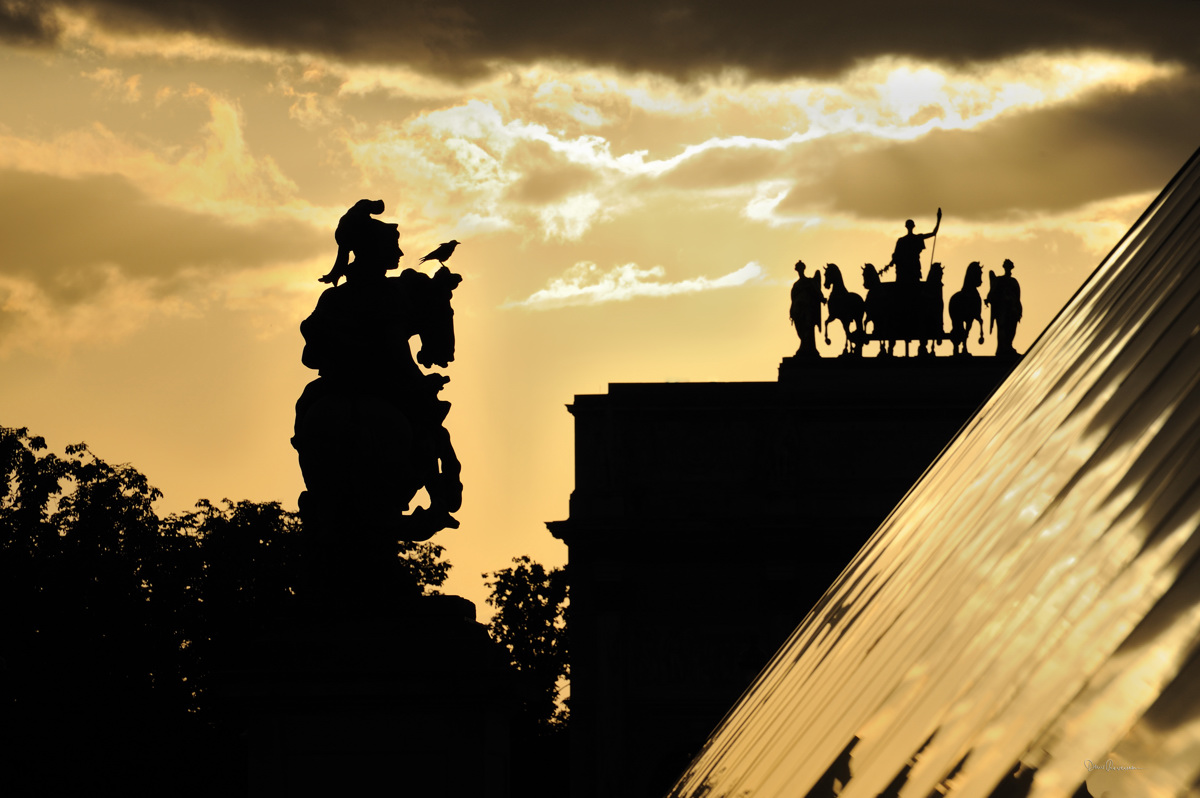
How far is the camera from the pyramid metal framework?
1.17 metres

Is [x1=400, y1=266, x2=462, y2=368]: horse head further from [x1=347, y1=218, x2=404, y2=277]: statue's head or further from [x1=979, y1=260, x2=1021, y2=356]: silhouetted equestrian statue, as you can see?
[x1=979, y1=260, x2=1021, y2=356]: silhouetted equestrian statue

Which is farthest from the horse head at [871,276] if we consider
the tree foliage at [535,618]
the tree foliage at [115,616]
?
the tree foliage at [535,618]

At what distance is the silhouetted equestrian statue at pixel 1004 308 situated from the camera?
4772 cm

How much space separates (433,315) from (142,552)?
4215 centimetres

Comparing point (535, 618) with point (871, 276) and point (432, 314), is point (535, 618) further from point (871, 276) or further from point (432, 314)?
point (432, 314)

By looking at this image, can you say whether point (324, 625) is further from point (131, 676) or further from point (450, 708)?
point (131, 676)

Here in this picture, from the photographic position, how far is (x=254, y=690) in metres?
8.03

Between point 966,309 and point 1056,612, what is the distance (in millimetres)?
47607

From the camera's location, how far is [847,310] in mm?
47625

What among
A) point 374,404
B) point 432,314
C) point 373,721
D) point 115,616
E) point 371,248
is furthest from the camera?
point 115,616

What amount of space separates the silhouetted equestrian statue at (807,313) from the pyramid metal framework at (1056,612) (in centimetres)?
4396

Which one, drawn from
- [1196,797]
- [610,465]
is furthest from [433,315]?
[610,465]

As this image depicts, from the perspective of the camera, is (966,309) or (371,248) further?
(966,309)

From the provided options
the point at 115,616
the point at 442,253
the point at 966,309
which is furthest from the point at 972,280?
the point at 442,253
